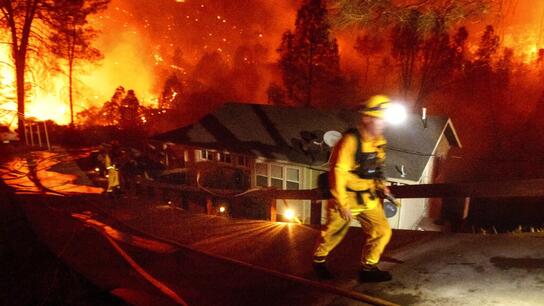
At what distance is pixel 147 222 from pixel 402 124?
464 inches

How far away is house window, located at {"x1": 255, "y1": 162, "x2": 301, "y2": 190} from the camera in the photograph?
15.8 metres

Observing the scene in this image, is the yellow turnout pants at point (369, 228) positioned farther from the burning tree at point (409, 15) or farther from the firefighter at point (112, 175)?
the firefighter at point (112, 175)

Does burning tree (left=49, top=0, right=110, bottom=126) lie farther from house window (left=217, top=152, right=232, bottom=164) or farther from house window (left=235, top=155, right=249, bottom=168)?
house window (left=235, top=155, right=249, bottom=168)

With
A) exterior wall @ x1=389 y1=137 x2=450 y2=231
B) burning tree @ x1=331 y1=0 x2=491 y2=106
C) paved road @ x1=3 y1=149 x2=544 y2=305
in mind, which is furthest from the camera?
exterior wall @ x1=389 y1=137 x2=450 y2=231

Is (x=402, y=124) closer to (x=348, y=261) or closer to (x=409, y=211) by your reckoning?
(x=409, y=211)

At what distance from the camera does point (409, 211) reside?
15.1 metres

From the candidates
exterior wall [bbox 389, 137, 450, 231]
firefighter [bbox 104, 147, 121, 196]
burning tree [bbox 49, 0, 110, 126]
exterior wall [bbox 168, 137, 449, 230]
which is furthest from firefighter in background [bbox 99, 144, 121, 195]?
burning tree [bbox 49, 0, 110, 126]

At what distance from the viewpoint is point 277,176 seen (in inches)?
647

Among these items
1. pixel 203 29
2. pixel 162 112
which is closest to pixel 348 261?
pixel 162 112

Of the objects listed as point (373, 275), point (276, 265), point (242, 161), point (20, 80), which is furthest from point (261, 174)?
point (20, 80)

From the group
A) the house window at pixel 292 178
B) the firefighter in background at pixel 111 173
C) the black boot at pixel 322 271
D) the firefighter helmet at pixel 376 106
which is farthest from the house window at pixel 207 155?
the firefighter helmet at pixel 376 106

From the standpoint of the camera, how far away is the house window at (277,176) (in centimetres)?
1584

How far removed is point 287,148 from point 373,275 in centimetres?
1163

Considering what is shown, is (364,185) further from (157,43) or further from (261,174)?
(157,43)
